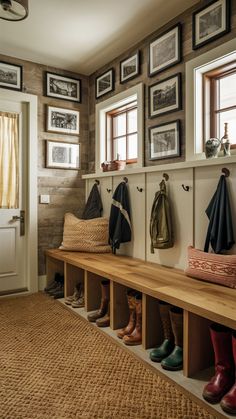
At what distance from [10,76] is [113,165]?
1.44 metres

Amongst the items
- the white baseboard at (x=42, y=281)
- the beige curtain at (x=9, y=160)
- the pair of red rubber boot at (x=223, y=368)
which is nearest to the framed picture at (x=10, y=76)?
the beige curtain at (x=9, y=160)

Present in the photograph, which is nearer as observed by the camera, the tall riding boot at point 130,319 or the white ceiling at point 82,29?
the tall riding boot at point 130,319

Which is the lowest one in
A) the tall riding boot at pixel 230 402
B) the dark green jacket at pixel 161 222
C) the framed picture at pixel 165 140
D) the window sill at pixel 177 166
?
the tall riding boot at pixel 230 402

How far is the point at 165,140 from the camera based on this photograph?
2807mm

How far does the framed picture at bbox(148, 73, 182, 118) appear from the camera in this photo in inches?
106

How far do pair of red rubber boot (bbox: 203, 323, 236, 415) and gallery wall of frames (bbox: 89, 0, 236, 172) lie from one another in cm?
144

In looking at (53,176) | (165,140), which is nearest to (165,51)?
(165,140)

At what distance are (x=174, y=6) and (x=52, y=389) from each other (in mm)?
2859

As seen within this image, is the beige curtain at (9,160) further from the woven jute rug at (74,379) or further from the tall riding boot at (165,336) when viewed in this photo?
the tall riding boot at (165,336)

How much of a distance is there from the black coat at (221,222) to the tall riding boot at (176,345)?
526 millimetres

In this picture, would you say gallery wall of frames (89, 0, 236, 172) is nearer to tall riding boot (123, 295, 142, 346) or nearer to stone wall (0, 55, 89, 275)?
stone wall (0, 55, 89, 275)

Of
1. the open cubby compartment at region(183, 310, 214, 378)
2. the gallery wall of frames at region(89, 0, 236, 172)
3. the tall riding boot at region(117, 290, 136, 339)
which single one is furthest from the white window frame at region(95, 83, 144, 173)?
the open cubby compartment at region(183, 310, 214, 378)

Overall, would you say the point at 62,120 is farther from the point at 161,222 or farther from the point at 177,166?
the point at 161,222

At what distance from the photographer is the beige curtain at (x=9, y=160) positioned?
11.1ft
